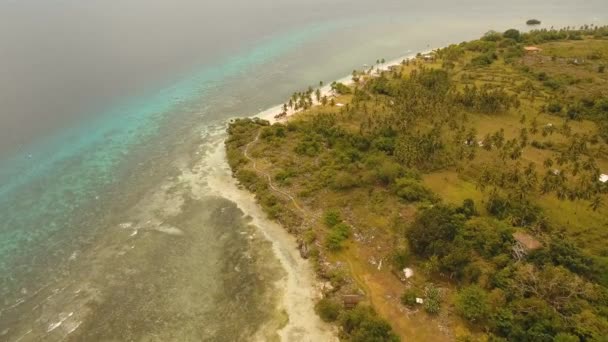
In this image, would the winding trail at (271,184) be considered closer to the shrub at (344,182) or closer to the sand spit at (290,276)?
the sand spit at (290,276)

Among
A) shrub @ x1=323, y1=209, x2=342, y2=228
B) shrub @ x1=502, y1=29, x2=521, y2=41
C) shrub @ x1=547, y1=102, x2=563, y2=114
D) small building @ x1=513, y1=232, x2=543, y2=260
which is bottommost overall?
small building @ x1=513, y1=232, x2=543, y2=260

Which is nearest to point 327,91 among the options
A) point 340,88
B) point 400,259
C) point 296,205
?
point 340,88

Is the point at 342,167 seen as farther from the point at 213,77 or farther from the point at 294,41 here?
the point at 294,41

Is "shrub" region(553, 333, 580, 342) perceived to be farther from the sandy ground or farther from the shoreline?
the sandy ground

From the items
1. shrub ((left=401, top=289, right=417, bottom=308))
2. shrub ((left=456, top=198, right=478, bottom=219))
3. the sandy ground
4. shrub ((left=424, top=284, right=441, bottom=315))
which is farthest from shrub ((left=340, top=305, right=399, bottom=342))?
the sandy ground

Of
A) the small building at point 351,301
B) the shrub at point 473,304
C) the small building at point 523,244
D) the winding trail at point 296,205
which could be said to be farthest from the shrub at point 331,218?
the small building at point 523,244

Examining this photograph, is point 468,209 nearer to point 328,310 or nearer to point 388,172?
point 388,172

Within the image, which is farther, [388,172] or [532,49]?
[532,49]
